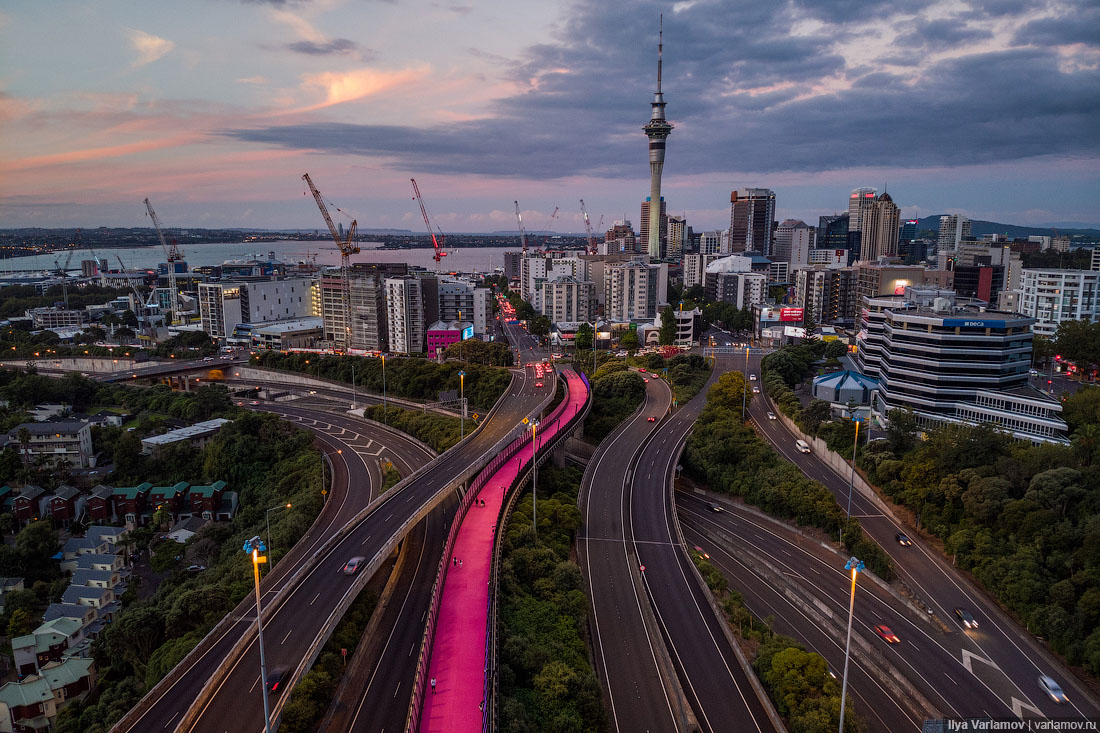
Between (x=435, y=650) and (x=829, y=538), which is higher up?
(x=435, y=650)

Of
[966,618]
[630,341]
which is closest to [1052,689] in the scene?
[966,618]

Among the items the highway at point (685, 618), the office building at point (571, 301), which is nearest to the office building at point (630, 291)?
the office building at point (571, 301)

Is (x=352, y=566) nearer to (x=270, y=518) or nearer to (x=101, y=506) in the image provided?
(x=270, y=518)

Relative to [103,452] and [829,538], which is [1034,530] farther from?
[103,452]

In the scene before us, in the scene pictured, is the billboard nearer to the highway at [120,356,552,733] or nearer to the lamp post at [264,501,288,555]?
the highway at [120,356,552,733]

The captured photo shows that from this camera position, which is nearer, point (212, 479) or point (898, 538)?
point (898, 538)

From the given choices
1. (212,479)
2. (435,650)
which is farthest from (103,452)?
(435,650)
